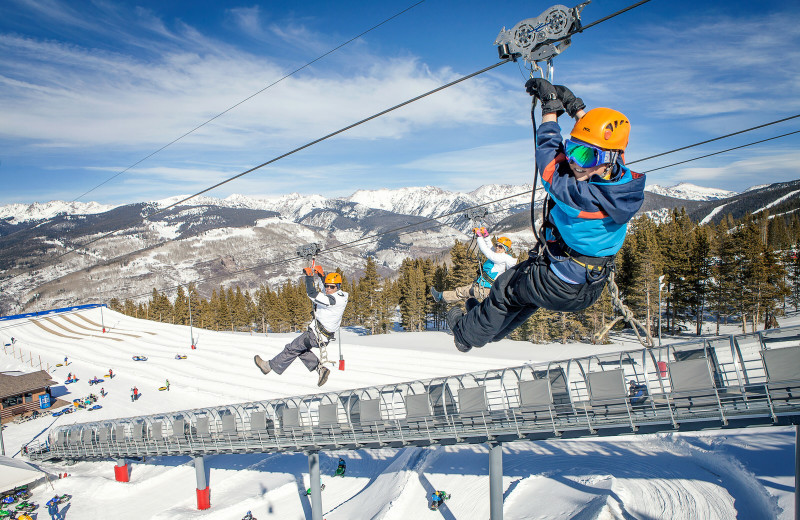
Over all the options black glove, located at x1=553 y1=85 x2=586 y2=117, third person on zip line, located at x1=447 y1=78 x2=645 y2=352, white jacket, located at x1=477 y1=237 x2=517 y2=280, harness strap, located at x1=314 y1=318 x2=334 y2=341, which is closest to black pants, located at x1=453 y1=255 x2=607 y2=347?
third person on zip line, located at x1=447 y1=78 x2=645 y2=352

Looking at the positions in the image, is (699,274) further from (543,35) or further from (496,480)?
Answer: (543,35)

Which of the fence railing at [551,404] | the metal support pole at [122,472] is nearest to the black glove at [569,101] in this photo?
the fence railing at [551,404]

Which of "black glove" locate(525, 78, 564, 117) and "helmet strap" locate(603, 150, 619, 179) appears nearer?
"helmet strap" locate(603, 150, 619, 179)

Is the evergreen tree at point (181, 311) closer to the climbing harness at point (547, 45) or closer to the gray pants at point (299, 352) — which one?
the gray pants at point (299, 352)

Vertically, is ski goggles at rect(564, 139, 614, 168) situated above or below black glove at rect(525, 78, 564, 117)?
below

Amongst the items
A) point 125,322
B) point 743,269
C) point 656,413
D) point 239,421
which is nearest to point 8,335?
point 125,322

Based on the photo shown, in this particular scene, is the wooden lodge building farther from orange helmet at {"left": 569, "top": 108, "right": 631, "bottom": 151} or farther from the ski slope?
orange helmet at {"left": 569, "top": 108, "right": 631, "bottom": 151}

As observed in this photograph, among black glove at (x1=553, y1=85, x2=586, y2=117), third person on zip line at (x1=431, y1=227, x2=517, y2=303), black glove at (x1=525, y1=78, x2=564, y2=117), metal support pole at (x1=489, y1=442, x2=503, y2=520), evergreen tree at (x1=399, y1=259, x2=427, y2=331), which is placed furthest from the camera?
evergreen tree at (x1=399, y1=259, x2=427, y2=331)

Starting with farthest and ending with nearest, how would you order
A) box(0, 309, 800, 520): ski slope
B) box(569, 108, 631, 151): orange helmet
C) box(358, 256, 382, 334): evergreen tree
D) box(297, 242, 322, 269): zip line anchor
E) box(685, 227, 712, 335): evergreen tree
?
box(358, 256, 382, 334): evergreen tree, box(685, 227, 712, 335): evergreen tree, box(0, 309, 800, 520): ski slope, box(297, 242, 322, 269): zip line anchor, box(569, 108, 631, 151): orange helmet

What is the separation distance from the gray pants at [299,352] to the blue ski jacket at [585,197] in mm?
Answer: 7089

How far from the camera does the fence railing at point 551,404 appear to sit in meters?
11.3

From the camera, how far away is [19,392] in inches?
1513

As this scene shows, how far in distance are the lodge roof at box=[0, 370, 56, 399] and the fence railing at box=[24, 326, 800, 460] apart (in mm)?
28885

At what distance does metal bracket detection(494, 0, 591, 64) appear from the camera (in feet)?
12.0
